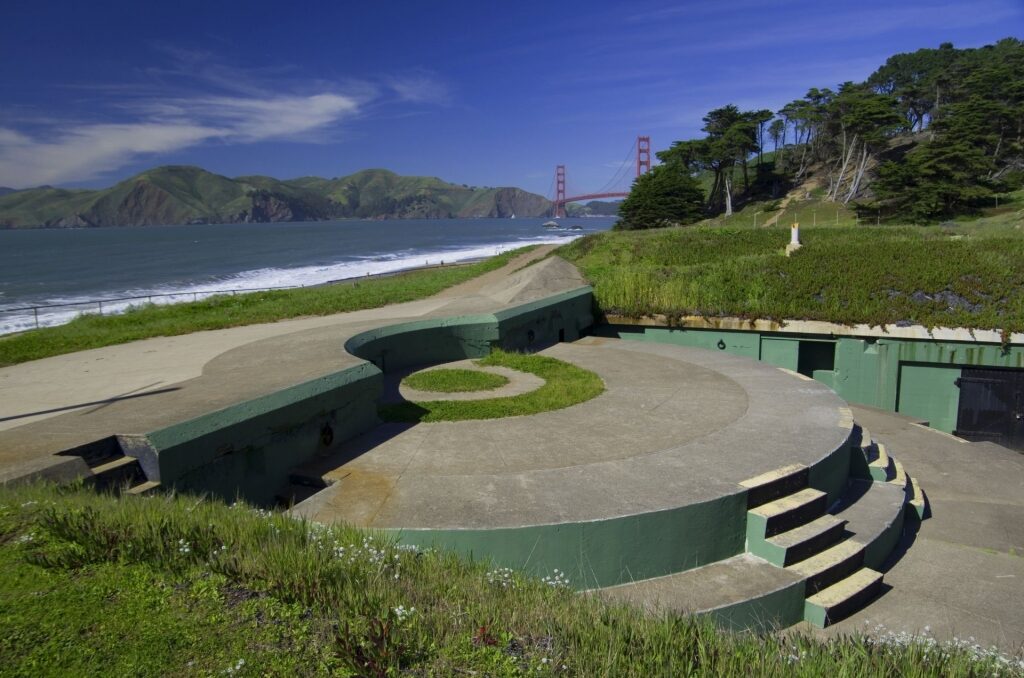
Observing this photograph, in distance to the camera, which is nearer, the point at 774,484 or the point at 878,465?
the point at 774,484

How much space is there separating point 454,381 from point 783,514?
15.8 feet

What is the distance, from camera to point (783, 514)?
5203mm

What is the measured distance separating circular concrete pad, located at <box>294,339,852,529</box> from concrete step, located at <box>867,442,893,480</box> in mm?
625

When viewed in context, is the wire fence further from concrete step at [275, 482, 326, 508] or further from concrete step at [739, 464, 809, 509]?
concrete step at [739, 464, 809, 509]

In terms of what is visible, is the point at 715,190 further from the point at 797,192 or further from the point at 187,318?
the point at 187,318

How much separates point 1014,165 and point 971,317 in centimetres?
4505

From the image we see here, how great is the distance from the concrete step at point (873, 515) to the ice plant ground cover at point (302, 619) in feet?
9.41

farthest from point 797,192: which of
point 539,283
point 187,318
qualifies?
point 187,318

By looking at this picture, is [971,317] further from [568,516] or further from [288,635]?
[288,635]

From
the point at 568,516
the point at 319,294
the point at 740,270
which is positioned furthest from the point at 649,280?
the point at 568,516

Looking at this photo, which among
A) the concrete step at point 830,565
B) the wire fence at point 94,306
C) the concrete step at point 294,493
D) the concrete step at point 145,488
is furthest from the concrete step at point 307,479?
the wire fence at point 94,306

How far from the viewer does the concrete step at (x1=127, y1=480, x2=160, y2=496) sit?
448cm

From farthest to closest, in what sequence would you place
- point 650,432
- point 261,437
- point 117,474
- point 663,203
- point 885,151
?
point 885,151
point 663,203
point 650,432
point 261,437
point 117,474

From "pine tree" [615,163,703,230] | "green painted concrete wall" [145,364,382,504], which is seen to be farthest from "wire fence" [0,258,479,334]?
"pine tree" [615,163,703,230]
